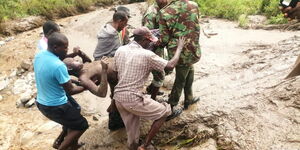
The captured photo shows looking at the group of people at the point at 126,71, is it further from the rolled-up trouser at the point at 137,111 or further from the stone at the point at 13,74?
the stone at the point at 13,74

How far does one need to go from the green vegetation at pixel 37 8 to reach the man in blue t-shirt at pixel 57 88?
28.6ft

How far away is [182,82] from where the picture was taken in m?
4.18

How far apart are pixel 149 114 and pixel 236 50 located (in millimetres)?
4656

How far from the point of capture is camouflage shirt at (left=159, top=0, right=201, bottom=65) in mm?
3852

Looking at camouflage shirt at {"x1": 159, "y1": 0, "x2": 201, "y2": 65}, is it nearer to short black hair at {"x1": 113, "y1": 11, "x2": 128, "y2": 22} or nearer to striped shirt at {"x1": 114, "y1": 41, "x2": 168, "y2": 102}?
striped shirt at {"x1": 114, "y1": 41, "x2": 168, "y2": 102}

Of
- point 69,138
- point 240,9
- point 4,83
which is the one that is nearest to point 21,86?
point 4,83

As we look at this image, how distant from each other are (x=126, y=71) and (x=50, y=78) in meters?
0.84

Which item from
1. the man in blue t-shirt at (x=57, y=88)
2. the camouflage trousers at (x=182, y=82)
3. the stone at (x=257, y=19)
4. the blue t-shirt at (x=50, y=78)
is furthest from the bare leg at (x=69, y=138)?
the stone at (x=257, y=19)

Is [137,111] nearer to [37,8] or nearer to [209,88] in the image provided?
[209,88]

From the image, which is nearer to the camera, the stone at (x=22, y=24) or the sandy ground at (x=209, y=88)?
the sandy ground at (x=209, y=88)

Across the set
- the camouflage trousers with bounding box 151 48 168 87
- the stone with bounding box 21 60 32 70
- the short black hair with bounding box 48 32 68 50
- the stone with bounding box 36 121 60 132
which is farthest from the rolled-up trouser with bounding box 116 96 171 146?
the stone with bounding box 21 60 32 70

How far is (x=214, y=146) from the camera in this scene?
3.89 m

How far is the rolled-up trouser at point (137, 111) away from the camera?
3.54 m

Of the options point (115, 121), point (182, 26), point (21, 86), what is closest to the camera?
point (182, 26)
